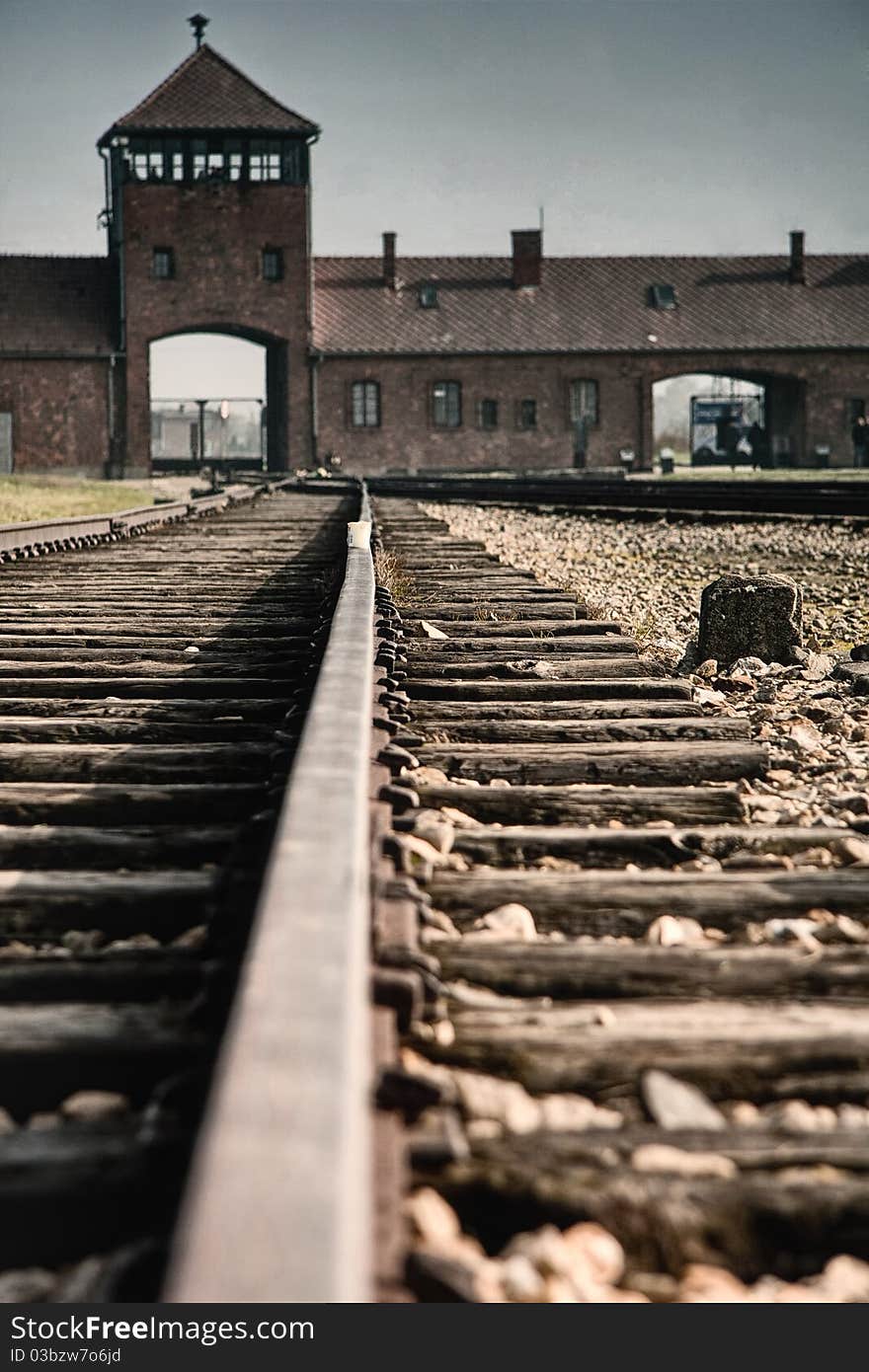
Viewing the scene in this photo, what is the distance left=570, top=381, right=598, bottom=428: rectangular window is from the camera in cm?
4603

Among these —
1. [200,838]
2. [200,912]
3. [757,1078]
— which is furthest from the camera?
[200,838]

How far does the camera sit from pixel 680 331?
47094 millimetres

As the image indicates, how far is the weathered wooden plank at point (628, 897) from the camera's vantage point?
225 cm

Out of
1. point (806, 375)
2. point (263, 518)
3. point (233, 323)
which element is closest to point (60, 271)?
point (233, 323)

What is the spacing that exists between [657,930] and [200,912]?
0.73m

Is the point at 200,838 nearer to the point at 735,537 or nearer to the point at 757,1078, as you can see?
the point at 757,1078

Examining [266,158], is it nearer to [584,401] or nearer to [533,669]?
[584,401]

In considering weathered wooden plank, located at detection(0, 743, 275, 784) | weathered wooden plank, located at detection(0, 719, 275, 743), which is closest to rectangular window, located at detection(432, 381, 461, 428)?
weathered wooden plank, located at detection(0, 719, 275, 743)

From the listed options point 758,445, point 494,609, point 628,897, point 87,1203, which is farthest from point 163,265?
point 87,1203

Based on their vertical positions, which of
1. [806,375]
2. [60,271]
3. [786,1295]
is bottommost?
[786,1295]

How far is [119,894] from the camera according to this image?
220 centimetres

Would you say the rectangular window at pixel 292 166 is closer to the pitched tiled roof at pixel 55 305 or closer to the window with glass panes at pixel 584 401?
the pitched tiled roof at pixel 55 305

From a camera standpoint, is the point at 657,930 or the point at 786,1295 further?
the point at 657,930

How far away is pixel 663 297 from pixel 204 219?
53.2ft
